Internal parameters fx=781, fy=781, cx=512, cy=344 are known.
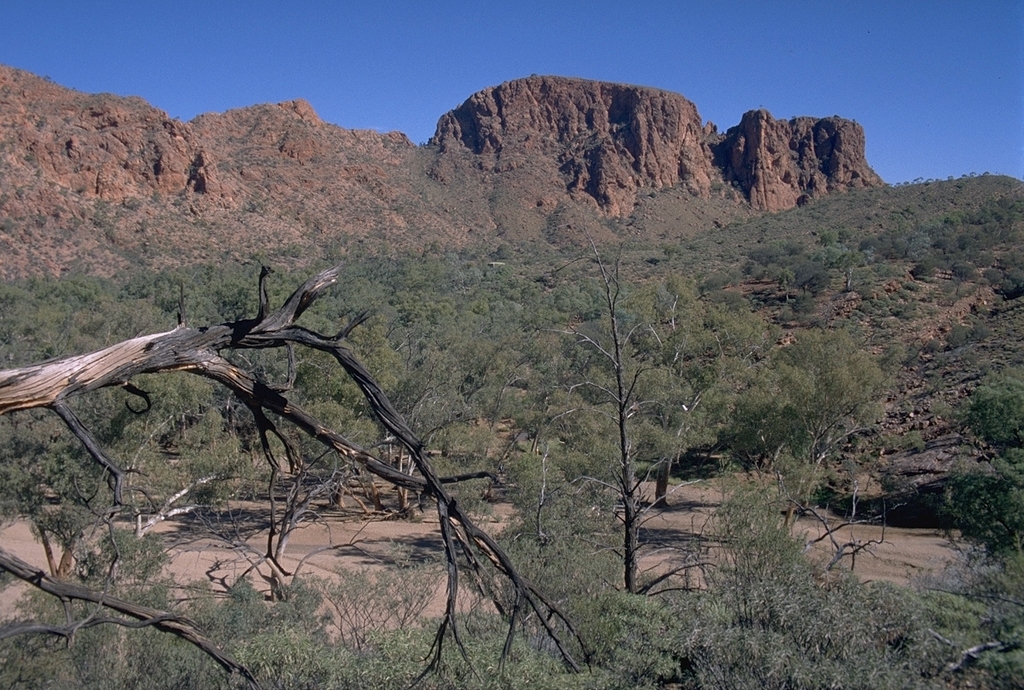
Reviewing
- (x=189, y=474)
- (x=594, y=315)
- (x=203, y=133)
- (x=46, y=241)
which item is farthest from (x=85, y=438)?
(x=203, y=133)

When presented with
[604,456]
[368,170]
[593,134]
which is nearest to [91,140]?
[368,170]

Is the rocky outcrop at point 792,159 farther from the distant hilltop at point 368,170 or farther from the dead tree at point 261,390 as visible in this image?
the dead tree at point 261,390

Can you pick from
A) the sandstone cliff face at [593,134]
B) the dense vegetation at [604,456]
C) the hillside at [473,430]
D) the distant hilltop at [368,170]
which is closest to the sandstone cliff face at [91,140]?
the distant hilltop at [368,170]

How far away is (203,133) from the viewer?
252 ft

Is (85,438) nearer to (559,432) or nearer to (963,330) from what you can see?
(559,432)

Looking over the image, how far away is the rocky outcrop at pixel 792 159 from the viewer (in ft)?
337

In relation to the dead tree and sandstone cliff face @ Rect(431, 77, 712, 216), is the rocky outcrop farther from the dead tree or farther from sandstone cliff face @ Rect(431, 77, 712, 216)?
the dead tree

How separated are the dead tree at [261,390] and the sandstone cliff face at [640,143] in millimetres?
95230

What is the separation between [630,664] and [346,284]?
4529 cm

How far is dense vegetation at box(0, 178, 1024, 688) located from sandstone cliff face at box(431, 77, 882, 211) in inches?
1870

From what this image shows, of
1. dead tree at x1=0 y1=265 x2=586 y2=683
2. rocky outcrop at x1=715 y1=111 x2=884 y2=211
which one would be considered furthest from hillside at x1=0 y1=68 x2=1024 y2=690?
rocky outcrop at x1=715 y1=111 x2=884 y2=211

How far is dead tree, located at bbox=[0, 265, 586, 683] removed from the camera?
204 centimetres

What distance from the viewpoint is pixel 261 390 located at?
2.27 meters

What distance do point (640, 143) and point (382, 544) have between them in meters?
93.4
